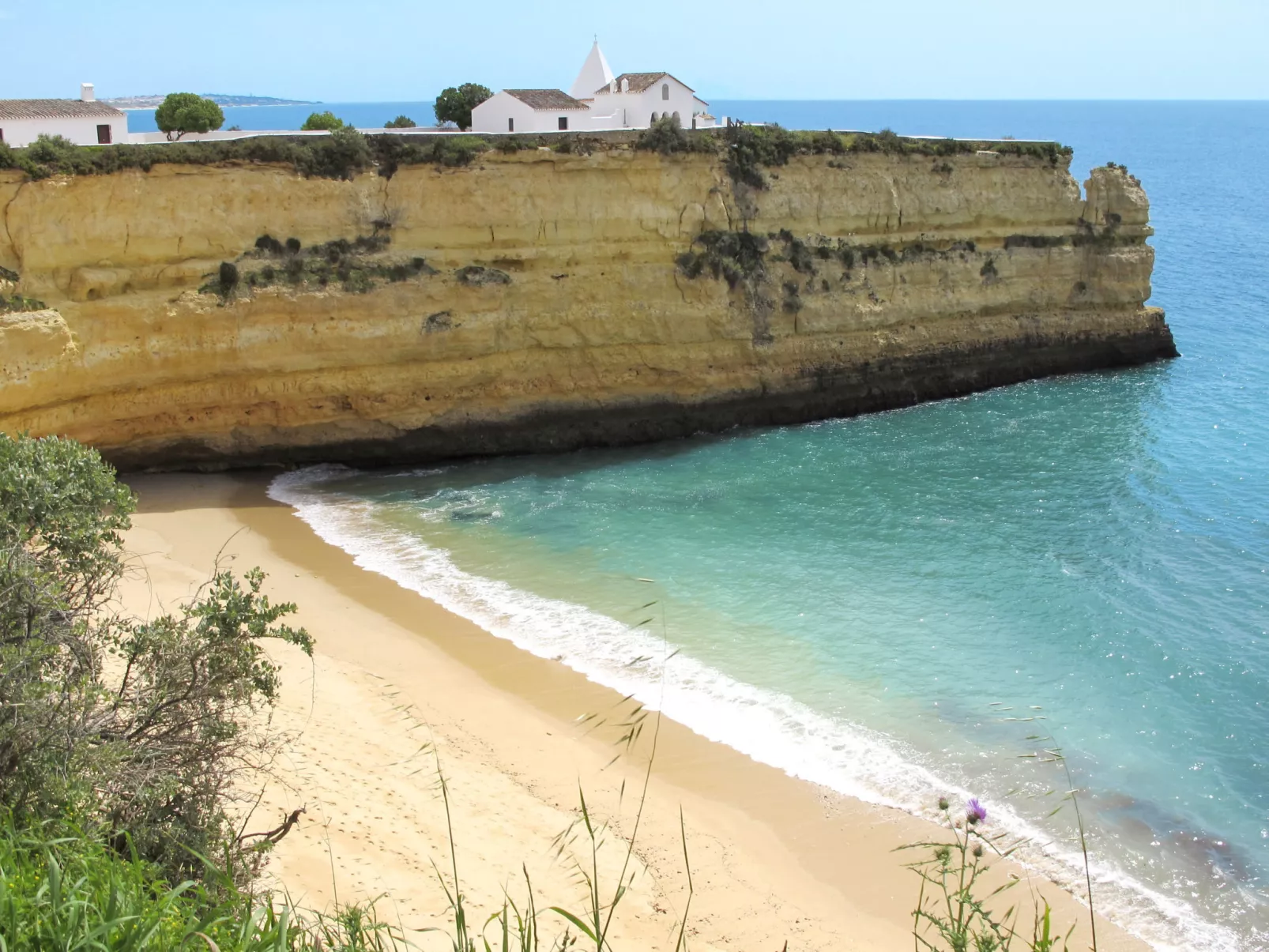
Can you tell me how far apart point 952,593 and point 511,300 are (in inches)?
480

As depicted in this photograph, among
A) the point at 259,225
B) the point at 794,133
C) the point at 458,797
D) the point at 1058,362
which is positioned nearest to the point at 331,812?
the point at 458,797

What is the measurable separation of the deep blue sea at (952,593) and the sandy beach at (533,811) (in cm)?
58

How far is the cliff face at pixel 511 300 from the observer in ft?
71.5

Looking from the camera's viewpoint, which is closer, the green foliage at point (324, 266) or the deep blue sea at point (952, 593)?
the deep blue sea at point (952, 593)

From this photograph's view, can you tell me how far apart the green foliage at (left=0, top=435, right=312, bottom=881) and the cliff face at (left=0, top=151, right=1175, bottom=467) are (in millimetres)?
12588

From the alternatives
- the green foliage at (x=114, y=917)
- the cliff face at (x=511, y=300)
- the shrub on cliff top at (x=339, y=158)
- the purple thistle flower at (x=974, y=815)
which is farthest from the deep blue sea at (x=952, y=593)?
the shrub on cliff top at (x=339, y=158)

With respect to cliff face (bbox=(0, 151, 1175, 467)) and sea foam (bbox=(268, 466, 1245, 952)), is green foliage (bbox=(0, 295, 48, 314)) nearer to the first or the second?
cliff face (bbox=(0, 151, 1175, 467))

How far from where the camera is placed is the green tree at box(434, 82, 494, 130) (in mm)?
36375

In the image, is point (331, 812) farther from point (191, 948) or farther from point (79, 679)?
point (191, 948)

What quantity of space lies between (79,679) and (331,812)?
360 centimetres

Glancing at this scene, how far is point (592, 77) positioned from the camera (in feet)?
131

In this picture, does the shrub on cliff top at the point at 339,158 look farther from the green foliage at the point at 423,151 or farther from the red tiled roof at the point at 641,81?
the red tiled roof at the point at 641,81

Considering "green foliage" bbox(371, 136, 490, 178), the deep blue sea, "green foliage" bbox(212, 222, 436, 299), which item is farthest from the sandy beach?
"green foliage" bbox(371, 136, 490, 178)

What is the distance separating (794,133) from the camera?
28422 mm
